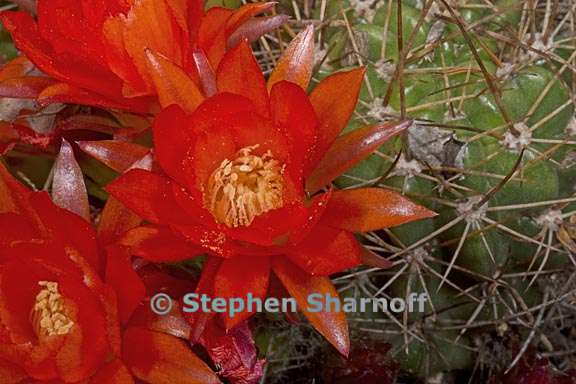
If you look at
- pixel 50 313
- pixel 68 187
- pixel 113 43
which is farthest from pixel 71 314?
pixel 113 43

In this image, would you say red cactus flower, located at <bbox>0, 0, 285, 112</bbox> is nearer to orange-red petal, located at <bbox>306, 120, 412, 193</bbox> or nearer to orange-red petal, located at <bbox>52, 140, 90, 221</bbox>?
orange-red petal, located at <bbox>52, 140, 90, 221</bbox>

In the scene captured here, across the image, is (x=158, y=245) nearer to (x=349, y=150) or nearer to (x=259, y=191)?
(x=259, y=191)

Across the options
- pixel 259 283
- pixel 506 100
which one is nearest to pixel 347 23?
pixel 506 100

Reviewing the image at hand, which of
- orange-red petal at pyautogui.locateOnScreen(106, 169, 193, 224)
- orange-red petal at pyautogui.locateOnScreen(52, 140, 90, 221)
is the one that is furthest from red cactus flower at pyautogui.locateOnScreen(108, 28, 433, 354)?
orange-red petal at pyautogui.locateOnScreen(52, 140, 90, 221)

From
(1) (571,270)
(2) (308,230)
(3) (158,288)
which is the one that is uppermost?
(2) (308,230)

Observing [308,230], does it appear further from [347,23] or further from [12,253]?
[347,23]

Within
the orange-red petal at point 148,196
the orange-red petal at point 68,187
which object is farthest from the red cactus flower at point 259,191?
the orange-red petal at point 68,187

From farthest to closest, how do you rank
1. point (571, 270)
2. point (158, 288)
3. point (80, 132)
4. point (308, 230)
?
1. point (571, 270)
2. point (80, 132)
3. point (158, 288)
4. point (308, 230)

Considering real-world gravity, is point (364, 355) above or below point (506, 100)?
below
